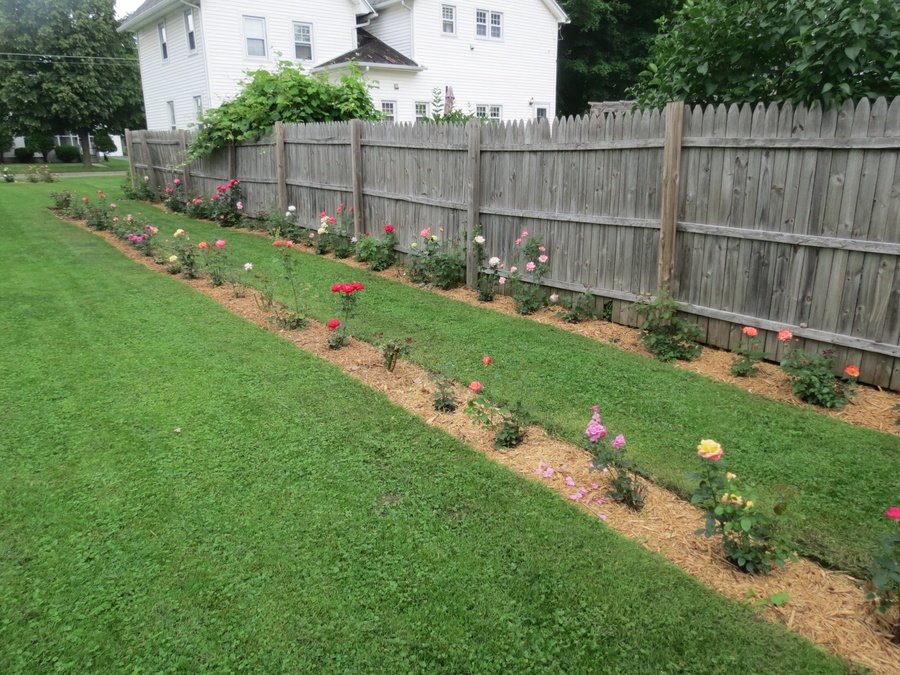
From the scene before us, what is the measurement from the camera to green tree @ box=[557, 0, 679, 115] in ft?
110

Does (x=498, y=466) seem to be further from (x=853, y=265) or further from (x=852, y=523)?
(x=853, y=265)

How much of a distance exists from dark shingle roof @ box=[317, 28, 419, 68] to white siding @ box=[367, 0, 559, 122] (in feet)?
1.31

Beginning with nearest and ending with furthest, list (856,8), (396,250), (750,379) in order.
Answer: (856,8) → (750,379) → (396,250)

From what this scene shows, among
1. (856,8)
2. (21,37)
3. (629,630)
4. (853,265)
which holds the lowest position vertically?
(629,630)

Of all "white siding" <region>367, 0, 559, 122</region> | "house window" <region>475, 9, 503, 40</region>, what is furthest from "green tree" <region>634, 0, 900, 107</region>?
"house window" <region>475, 9, 503, 40</region>

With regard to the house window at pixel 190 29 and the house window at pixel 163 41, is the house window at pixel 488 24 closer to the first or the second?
the house window at pixel 190 29

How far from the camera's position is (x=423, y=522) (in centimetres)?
325

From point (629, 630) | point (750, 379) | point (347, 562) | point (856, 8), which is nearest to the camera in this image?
point (629, 630)

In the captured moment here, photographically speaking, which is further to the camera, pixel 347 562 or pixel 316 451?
pixel 316 451

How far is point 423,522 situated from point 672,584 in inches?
45.8

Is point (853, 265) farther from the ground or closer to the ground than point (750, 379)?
farther from the ground

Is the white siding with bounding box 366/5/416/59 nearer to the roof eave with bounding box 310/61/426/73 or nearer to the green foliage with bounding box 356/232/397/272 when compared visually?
the roof eave with bounding box 310/61/426/73

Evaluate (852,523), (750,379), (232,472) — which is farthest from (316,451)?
(750,379)

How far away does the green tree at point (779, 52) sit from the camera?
4633mm
